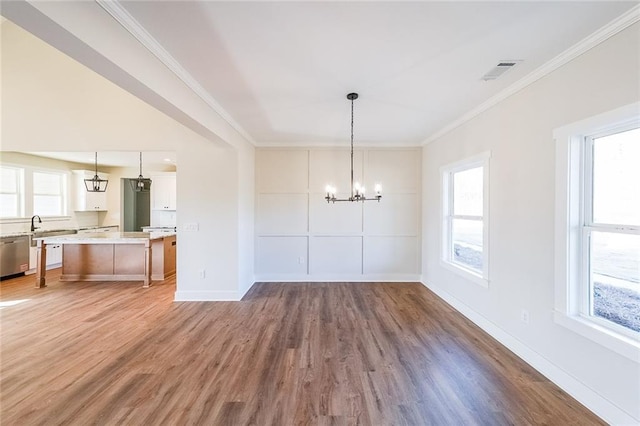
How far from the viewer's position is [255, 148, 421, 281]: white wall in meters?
5.48

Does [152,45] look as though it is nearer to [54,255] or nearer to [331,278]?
[331,278]

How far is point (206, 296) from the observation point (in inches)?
174

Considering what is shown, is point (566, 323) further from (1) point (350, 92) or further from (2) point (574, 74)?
(1) point (350, 92)

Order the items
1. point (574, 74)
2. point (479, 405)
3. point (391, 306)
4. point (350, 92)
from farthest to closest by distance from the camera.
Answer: point (391, 306), point (350, 92), point (574, 74), point (479, 405)

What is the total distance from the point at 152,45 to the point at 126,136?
2839 mm

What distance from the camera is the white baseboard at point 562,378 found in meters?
1.86

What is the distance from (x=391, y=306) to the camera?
4.13 meters

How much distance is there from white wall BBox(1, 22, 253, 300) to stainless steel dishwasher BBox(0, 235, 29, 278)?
2.51m

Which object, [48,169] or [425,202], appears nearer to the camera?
[425,202]

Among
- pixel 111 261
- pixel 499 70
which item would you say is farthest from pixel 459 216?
pixel 111 261

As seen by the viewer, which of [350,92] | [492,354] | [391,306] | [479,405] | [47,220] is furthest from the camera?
[47,220]

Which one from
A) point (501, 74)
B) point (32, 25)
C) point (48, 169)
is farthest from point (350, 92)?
point (48, 169)

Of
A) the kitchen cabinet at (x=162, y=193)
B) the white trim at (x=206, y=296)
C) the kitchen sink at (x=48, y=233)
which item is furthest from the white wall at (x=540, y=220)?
the kitchen sink at (x=48, y=233)

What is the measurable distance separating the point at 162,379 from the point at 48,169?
7.45 m
